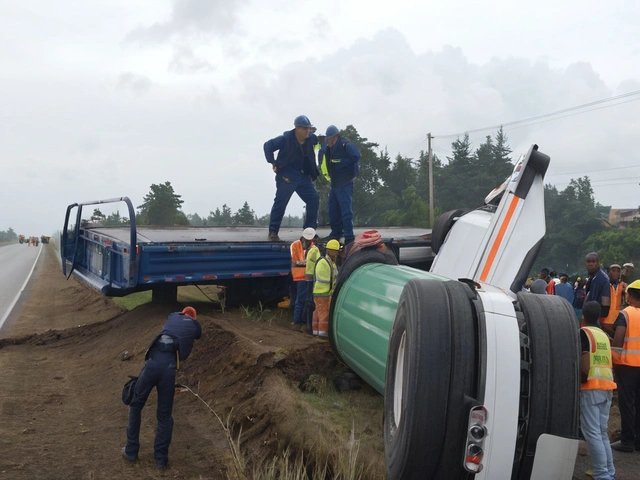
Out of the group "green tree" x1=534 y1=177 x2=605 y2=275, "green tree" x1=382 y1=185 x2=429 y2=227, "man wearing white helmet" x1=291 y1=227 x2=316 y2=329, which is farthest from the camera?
"green tree" x1=534 y1=177 x2=605 y2=275

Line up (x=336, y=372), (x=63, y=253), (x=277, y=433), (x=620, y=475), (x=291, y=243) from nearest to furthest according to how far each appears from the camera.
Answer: (x=620, y=475) → (x=277, y=433) → (x=336, y=372) → (x=291, y=243) → (x=63, y=253)

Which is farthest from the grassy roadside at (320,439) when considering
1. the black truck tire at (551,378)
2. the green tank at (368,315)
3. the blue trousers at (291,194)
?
the blue trousers at (291,194)

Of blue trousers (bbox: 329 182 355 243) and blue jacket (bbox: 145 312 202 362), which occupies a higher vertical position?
blue trousers (bbox: 329 182 355 243)

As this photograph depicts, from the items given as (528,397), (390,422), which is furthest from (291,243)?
(528,397)

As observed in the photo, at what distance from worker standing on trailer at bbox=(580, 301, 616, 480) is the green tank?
1.42m

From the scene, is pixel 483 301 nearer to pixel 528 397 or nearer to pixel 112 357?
pixel 528 397

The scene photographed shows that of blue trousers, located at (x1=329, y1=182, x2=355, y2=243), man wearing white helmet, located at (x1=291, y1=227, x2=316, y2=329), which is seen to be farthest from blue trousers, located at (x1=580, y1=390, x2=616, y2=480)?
blue trousers, located at (x1=329, y1=182, x2=355, y2=243)

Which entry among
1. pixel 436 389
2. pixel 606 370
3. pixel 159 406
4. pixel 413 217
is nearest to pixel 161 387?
pixel 159 406

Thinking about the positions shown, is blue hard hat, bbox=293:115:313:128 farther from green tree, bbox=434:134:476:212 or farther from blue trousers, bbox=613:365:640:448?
green tree, bbox=434:134:476:212

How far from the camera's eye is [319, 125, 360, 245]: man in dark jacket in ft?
33.8

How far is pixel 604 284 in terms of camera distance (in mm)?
7648

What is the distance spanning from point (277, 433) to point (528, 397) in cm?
273

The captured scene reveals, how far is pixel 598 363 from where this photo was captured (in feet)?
15.3

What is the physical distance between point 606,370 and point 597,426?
46 cm
